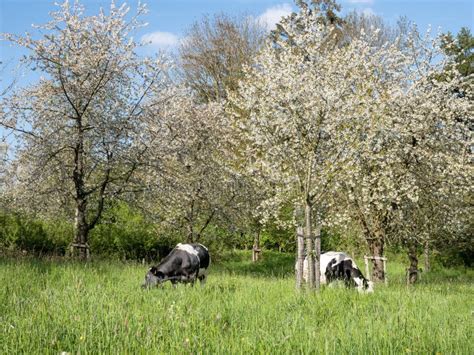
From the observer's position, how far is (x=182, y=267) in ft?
42.9

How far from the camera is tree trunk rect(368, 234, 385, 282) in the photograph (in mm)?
17605

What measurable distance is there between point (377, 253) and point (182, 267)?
8.06 m

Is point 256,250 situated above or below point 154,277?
above

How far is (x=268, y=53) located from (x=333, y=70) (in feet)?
8.04

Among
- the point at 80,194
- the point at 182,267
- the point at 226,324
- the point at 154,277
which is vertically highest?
the point at 80,194

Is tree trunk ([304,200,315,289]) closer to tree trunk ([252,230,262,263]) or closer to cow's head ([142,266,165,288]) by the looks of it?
cow's head ([142,266,165,288])

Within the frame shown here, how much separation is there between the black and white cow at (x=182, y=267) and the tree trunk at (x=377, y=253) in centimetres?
682

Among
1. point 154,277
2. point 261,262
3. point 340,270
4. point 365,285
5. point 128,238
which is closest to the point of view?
point 154,277

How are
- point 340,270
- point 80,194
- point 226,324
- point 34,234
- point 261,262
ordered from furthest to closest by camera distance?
point 261,262 < point 34,234 < point 80,194 < point 340,270 < point 226,324

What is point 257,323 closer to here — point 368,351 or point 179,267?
point 368,351

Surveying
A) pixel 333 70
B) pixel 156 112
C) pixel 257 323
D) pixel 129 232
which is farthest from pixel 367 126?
pixel 129 232

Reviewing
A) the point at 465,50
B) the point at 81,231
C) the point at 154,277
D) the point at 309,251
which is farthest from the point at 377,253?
the point at 465,50

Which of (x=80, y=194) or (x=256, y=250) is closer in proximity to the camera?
(x=80, y=194)

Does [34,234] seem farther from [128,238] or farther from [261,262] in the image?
[261,262]
